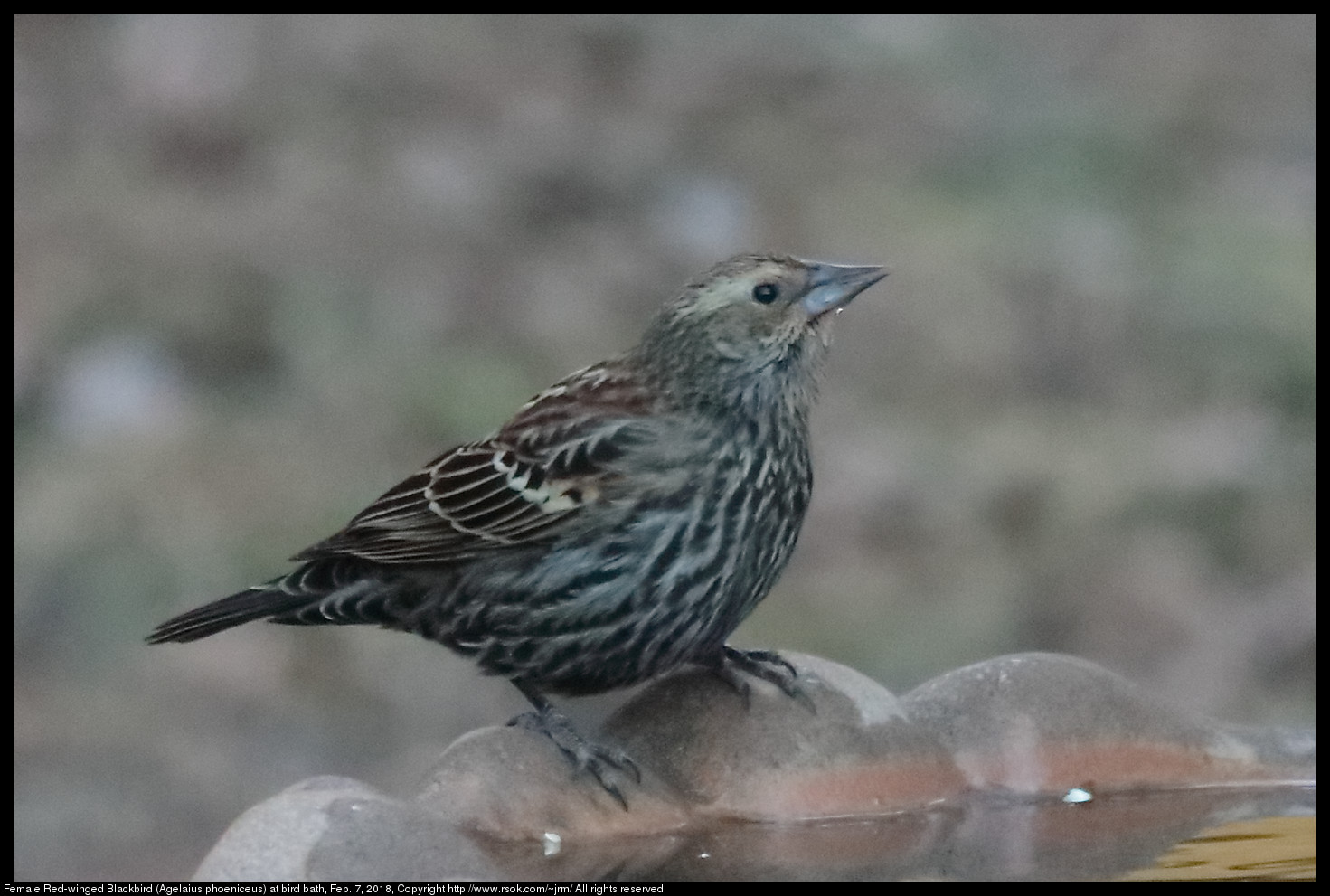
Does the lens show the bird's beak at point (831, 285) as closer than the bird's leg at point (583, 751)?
No

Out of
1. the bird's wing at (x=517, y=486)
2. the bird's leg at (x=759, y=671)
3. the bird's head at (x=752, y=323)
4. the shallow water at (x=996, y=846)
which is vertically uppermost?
the bird's head at (x=752, y=323)

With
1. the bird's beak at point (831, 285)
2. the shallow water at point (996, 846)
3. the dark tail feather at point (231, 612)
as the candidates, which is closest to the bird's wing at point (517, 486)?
the dark tail feather at point (231, 612)

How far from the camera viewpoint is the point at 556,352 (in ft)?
29.7

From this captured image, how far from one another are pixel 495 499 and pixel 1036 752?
4.18 ft

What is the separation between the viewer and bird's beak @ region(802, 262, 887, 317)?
15.3 ft

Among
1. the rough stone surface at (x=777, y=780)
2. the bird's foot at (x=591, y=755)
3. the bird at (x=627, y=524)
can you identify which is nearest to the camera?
the rough stone surface at (x=777, y=780)

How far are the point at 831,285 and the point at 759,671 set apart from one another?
85 centimetres

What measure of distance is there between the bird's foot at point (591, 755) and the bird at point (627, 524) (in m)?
0.09

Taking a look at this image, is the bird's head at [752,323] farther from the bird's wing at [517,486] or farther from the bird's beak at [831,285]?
the bird's wing at [517,486]

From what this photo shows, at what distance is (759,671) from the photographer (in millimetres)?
4473

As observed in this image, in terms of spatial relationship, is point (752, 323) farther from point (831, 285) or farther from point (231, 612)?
point (231, 612)

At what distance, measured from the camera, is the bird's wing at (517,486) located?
15.3ft

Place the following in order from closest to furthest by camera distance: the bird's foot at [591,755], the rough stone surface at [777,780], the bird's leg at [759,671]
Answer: the rough stone surface at [777,780], the bird's foot at [591,755], the bird's leg at [759,671]
